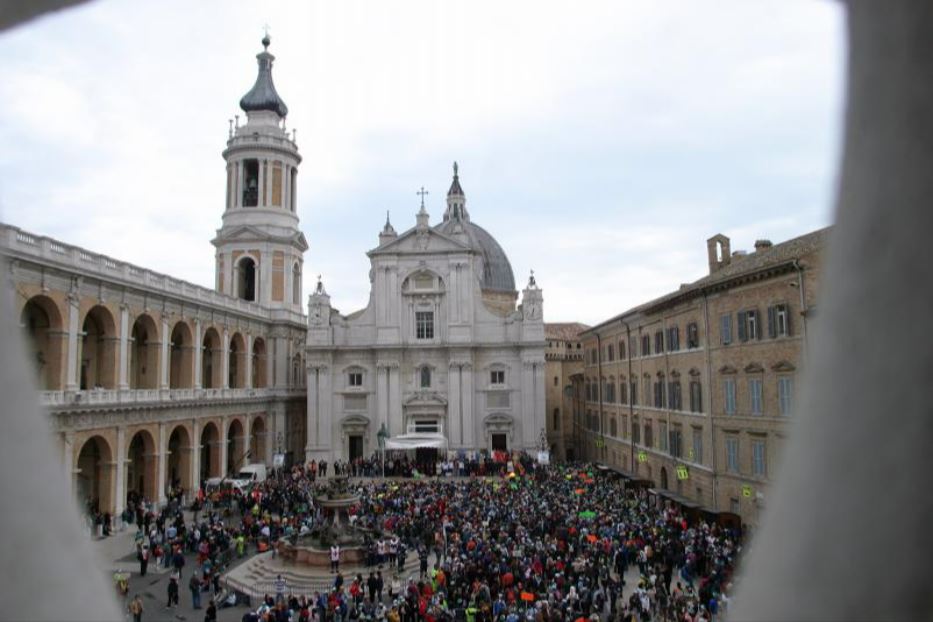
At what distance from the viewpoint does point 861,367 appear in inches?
64.0

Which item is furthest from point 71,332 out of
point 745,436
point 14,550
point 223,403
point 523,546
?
point 14,550

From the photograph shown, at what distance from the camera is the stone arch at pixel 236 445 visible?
44.2m

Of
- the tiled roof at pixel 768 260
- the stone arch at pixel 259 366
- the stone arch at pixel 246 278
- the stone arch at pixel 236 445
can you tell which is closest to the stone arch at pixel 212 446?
the stone arch at pixel 236 445

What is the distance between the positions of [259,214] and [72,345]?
25.8 meters

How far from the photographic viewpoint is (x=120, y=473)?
30.3 meters

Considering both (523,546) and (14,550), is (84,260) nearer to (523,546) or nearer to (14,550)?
(523,546)

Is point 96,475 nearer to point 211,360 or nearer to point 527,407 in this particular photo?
point 211,360

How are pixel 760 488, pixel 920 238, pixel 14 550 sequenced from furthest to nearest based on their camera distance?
pixel 760 488 < pixel 14 550 < pixel 920 238

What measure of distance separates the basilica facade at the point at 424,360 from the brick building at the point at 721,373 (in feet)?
27.2

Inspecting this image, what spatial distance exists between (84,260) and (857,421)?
108ft

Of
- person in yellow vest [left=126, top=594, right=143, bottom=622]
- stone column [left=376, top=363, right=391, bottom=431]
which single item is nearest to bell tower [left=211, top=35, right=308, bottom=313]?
stone column [left=376, top=363, right=391, bottom=431]

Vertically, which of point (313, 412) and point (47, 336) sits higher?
point (47, 336)

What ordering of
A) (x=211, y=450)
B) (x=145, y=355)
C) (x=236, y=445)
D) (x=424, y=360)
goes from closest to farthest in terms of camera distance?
(x=145, y=355) → (x=211, y=450) → (x=236, y=445) → (x=424, y=360)

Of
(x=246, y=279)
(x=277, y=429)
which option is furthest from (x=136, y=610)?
(x=246, y=279)
